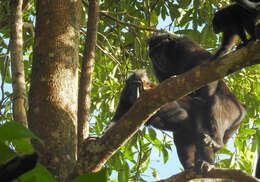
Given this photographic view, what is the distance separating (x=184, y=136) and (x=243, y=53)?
2342 millimetres

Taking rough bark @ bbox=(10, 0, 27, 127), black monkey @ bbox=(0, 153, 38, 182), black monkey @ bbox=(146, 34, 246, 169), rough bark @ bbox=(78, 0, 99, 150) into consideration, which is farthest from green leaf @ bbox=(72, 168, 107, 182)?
black monkey @ bbox=(146, 34, 246, 169)

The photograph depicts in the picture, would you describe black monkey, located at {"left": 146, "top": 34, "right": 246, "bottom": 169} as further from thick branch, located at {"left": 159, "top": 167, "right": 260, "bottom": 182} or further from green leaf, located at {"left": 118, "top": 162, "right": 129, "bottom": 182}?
thick branch, located at {"left": 159, "top": 167, "right": 260, "bottom": 182}

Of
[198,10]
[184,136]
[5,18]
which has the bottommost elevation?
[184,136]

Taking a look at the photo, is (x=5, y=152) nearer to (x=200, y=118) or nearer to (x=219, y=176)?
(x=219, y=176)

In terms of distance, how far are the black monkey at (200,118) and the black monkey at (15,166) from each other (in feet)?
10.2

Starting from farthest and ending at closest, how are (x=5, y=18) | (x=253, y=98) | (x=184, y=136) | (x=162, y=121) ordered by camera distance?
(x=253, y=98), (x=184, y=136), (x=162, y=121), (x=5, y=18)

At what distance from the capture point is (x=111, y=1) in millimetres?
4488

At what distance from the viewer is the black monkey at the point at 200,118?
3.73 metres

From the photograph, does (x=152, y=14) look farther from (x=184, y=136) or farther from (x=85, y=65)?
(x=85, y=65)

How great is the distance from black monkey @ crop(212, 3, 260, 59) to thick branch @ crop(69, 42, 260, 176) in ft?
3.76

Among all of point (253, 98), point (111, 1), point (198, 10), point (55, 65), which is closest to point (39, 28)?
point (55, 65)

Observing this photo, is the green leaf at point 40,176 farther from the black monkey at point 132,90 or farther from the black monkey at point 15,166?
the black monkey at point 132,90

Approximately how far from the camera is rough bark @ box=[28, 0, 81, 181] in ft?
6.86

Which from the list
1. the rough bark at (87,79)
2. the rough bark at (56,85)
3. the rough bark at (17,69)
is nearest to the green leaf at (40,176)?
the rough bark at (17,69)
